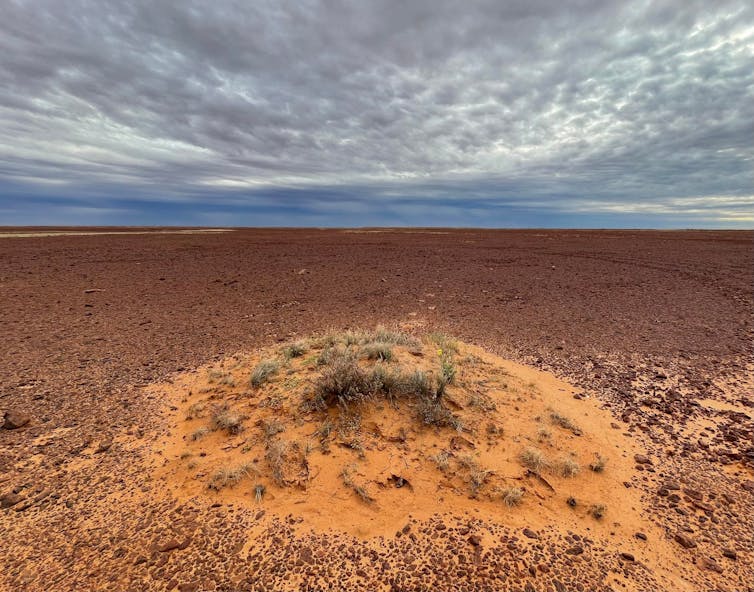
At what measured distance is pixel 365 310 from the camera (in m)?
11.3

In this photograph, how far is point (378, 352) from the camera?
5.95 metres

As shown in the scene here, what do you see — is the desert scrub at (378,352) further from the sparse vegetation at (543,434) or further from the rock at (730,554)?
the rock at (730,554)

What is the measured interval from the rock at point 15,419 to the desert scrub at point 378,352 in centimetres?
470

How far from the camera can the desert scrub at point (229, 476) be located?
3.81 m

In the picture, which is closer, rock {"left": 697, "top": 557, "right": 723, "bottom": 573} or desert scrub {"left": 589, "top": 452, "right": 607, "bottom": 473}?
rock {"left": 697, "top": 557, "right": 723, "bottom": 573}

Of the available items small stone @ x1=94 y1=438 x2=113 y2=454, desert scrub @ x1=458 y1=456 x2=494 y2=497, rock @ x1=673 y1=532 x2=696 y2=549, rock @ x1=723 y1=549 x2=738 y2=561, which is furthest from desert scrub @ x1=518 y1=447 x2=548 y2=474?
small stone @ x1=94 y1=438 x2=113 y2=454

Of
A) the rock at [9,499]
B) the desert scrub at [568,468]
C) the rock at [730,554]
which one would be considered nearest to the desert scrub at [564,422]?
the desert scrub at [568,468]

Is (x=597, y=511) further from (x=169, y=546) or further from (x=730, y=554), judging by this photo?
(x=169, y=546)

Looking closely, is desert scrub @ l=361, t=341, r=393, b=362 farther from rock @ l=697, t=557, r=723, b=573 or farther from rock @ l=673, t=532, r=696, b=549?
rock @ l=697, t=557, r=723, b=573

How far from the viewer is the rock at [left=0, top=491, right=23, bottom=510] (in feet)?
11.6

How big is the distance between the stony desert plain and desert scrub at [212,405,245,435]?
0.11 feet

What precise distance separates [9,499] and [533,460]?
5474 millimetres

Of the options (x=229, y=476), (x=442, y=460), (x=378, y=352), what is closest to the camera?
(x=229, y=476)

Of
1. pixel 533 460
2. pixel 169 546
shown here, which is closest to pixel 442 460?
pixel 533 460
